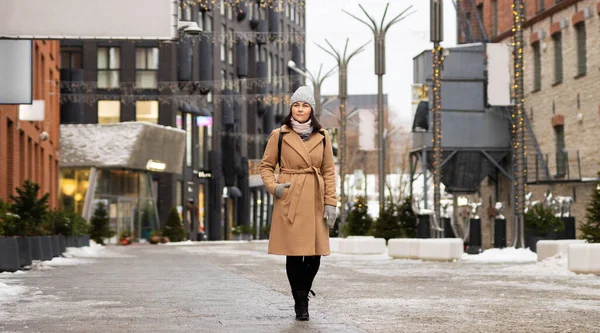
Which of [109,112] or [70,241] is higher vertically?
[109,112]

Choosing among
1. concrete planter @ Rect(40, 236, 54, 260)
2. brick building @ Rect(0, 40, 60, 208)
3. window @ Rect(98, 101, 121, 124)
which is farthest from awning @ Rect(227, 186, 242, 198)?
concrete planter @ Rect(40, 236, 54, 260)

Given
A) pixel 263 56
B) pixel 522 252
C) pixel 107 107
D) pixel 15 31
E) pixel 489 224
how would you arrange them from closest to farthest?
pixel 15 31, pixel 522 252, pixel 489 224, pixel 107 107, pixel 263 56

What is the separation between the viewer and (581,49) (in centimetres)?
3975

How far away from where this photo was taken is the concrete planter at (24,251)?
22663 millimetres

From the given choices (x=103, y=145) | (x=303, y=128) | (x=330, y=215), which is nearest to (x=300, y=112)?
(x=303, y=128)

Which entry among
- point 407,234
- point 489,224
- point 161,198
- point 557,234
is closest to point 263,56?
point 161,198

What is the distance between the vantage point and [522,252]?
28.0 metres

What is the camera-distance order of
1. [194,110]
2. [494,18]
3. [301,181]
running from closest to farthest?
1. [301,181]
2. [494,18]
3. [194,110]

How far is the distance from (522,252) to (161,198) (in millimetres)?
49596

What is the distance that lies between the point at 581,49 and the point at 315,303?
2888 cm

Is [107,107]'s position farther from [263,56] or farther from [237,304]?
[237,304]

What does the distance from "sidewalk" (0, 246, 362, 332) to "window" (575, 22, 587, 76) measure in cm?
2395

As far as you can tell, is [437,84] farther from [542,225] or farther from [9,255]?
[9,255]

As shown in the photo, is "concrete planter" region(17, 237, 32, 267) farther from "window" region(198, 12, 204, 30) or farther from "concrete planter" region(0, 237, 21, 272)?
"window" region(198, 12, 204, 30)
